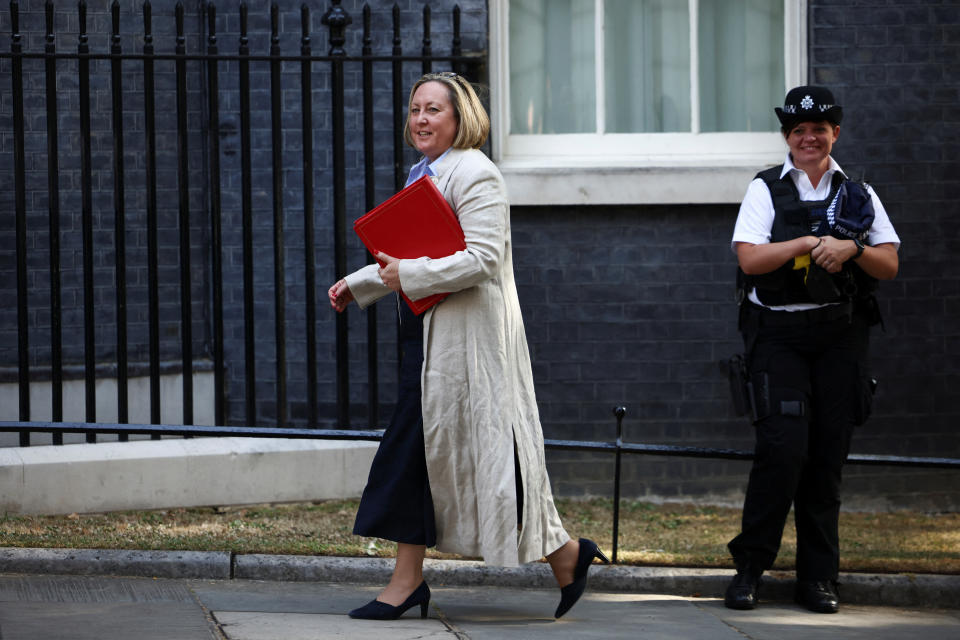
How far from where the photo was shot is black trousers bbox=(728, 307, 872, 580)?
16.6ft

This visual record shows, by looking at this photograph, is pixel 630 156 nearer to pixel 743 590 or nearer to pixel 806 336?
pixel 806 336

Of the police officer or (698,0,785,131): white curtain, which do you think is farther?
(698,0,785,131): white curtain

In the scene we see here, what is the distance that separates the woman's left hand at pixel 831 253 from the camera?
4906 mm

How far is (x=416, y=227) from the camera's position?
446 cm

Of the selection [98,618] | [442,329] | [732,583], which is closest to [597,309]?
[732,583]

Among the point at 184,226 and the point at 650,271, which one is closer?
the point at 184,226

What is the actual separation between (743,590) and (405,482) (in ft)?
4.95

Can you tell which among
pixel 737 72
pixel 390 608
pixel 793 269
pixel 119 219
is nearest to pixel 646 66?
pixel 737 72

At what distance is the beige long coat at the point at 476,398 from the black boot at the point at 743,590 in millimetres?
1003

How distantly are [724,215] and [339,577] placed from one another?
3.16 meters

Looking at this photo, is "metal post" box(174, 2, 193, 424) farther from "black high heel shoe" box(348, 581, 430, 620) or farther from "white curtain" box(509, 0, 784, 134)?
"white curtain" box(509, 0, 784, 134)

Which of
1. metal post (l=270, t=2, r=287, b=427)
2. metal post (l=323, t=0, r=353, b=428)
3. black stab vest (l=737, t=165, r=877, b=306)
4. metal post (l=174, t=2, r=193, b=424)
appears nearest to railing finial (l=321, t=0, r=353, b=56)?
metal post (l=323, t=0, r=353, b=428)

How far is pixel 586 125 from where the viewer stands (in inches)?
299

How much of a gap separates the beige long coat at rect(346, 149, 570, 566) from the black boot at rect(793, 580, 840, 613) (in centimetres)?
126
